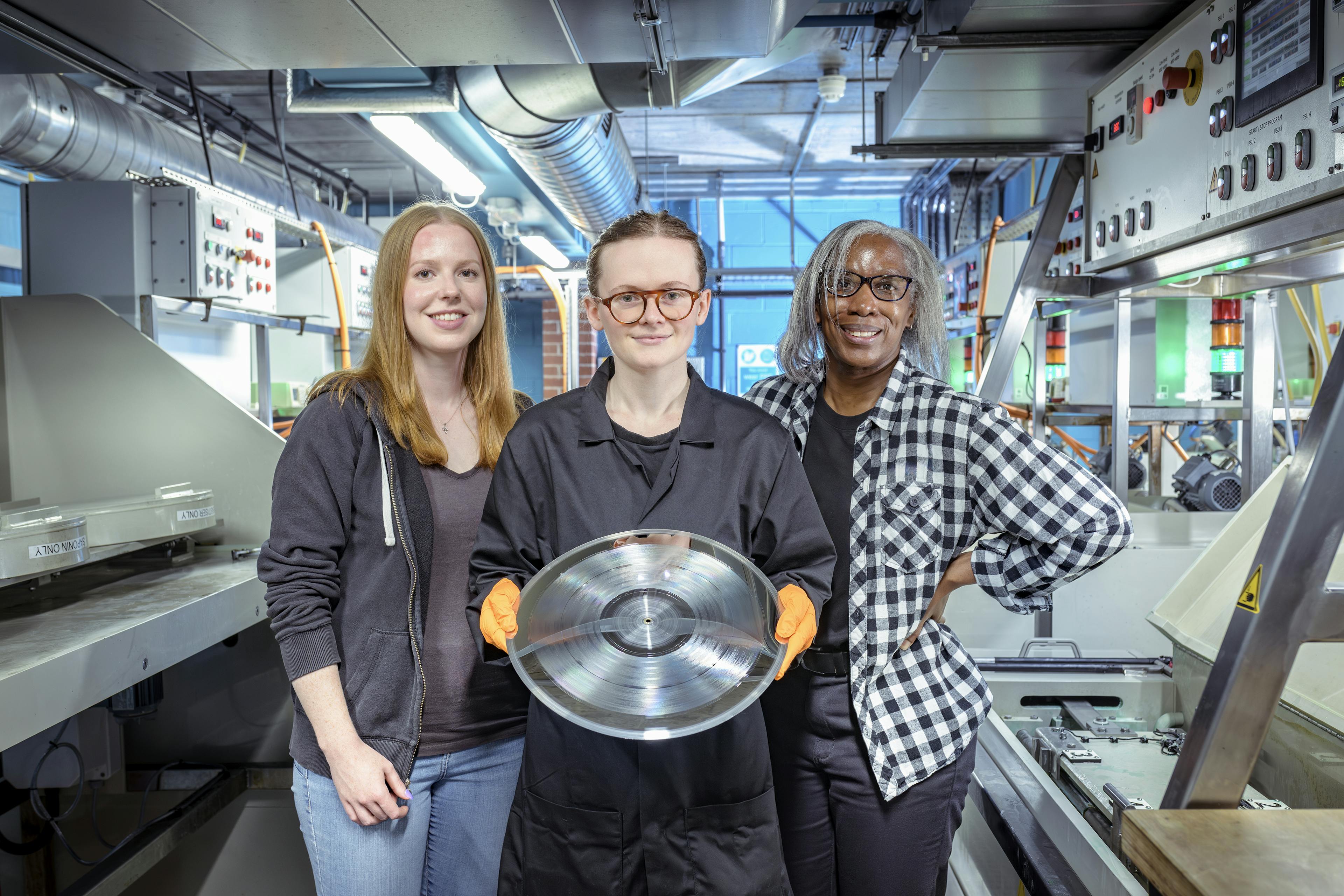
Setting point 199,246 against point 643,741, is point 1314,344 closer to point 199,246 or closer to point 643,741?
point 643,741

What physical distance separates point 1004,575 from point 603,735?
26.6 inches

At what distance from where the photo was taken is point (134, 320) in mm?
3086

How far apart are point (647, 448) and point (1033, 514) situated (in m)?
0.61

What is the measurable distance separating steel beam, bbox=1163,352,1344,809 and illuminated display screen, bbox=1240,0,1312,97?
0.78m

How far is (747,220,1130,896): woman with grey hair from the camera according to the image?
1.36 metres

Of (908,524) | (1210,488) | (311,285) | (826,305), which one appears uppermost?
(311,285)

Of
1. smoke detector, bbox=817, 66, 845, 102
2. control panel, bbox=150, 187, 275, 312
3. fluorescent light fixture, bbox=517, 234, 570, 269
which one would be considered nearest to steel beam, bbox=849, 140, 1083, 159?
control panel, bbox=150, 187, 275, 312

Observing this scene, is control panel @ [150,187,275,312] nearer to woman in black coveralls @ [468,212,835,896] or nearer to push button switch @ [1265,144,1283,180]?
woman in black coveralls @ [468,212,835,896]

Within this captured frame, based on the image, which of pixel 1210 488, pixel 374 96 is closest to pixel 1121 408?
pixel 1210 488

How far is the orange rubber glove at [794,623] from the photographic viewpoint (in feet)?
3.48

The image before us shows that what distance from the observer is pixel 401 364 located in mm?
1400

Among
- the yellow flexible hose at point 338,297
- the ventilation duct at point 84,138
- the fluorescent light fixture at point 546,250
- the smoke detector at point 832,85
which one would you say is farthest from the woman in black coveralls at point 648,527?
the fluorescent light fixture at point 546,250

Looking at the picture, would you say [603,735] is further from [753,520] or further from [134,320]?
[134,320]

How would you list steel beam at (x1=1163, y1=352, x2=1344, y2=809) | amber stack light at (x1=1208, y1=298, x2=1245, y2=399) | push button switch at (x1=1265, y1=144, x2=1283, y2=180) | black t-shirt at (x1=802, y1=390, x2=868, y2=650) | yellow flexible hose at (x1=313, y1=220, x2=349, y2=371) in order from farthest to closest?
yellow flexible hose at (x1=313, y1=220, x2=349, y2=371) → amber stack light at (x1=1208, y1=298, x2=1245, y2=399) → push button switch at (x1=1265, y1=144, x2=1283, y2=180) → black t-shirt at (x1=802, y1=390, x2=868, y2=650) → steel beam at (x1=1163, y1=352, x2=1344, y2=809)
